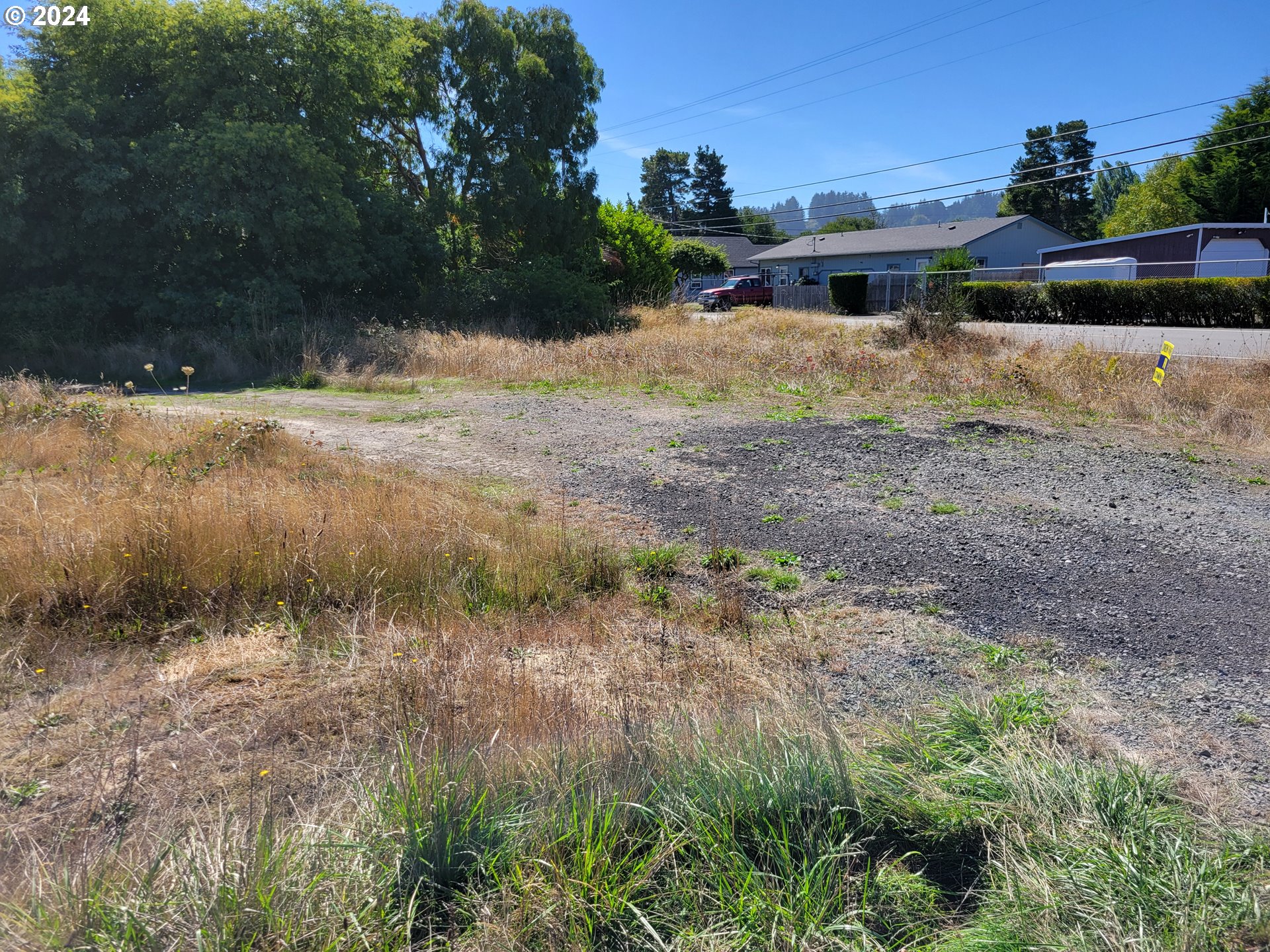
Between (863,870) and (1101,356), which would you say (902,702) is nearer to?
(863,870)

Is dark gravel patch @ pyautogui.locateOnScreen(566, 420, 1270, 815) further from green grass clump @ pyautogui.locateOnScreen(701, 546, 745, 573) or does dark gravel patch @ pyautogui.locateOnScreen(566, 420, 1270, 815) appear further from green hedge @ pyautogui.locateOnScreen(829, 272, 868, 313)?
green hedge @ pyautogui.locateOnScreen(829, 272, 868, 313)

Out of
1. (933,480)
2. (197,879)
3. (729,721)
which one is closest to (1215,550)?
(933,480)

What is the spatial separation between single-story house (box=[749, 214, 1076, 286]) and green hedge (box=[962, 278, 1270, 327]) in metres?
18.8

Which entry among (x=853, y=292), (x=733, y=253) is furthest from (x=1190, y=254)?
(x=733, y=253)

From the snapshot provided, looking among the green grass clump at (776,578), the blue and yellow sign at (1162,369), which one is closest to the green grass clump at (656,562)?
the green grass clump at (776,578)

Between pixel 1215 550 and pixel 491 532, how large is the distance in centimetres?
530

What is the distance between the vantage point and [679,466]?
9.33 meters

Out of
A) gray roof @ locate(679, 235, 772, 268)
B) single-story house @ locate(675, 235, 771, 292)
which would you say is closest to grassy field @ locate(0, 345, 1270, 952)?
single-story house @ locate(675, 235, 771, 292)

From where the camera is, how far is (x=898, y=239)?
5562 cm

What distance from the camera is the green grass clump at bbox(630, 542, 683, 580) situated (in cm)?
601

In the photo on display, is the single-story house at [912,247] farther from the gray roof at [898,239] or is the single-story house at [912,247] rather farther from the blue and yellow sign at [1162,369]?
the blue and yellow sign at [1162,369]

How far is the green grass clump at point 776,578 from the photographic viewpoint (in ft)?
18.7

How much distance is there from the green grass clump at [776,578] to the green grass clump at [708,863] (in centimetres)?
237

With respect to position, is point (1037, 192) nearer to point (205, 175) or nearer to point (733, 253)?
point (733, 253)
